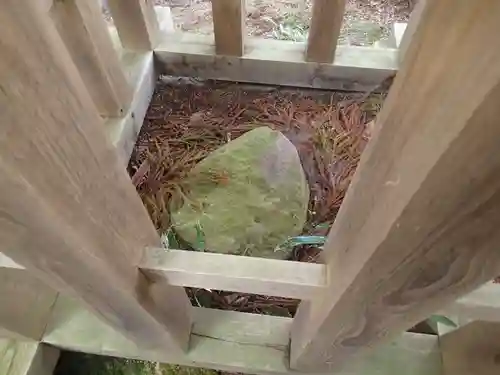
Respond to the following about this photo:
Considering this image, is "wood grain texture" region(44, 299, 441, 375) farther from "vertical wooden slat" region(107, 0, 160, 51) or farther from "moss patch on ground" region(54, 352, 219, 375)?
"vertical wooden slat" region(107, 0, 160, 51)

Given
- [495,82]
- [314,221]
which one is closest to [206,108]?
[314,221]

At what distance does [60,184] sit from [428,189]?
26 cm

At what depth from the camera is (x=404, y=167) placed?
0.40m

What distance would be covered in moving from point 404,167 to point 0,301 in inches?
31.9

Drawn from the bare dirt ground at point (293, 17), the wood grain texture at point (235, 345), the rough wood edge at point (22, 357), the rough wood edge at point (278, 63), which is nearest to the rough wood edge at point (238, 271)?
the wood grain texture at point (235, 345)

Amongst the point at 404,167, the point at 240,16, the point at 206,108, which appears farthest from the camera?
the point at 206,108

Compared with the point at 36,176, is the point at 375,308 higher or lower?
lower

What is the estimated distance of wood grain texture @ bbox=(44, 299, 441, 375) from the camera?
1.01 metres

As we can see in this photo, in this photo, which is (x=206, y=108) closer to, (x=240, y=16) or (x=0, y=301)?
(x=240, y=16)

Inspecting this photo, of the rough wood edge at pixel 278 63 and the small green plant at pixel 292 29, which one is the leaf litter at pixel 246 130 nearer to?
the rough wood edge at pixel 278 63

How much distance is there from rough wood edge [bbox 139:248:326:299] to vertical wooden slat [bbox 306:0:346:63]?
58cm

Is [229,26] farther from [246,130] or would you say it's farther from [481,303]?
[481,303]

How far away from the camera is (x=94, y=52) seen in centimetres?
99

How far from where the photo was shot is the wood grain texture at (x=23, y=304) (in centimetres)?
101
